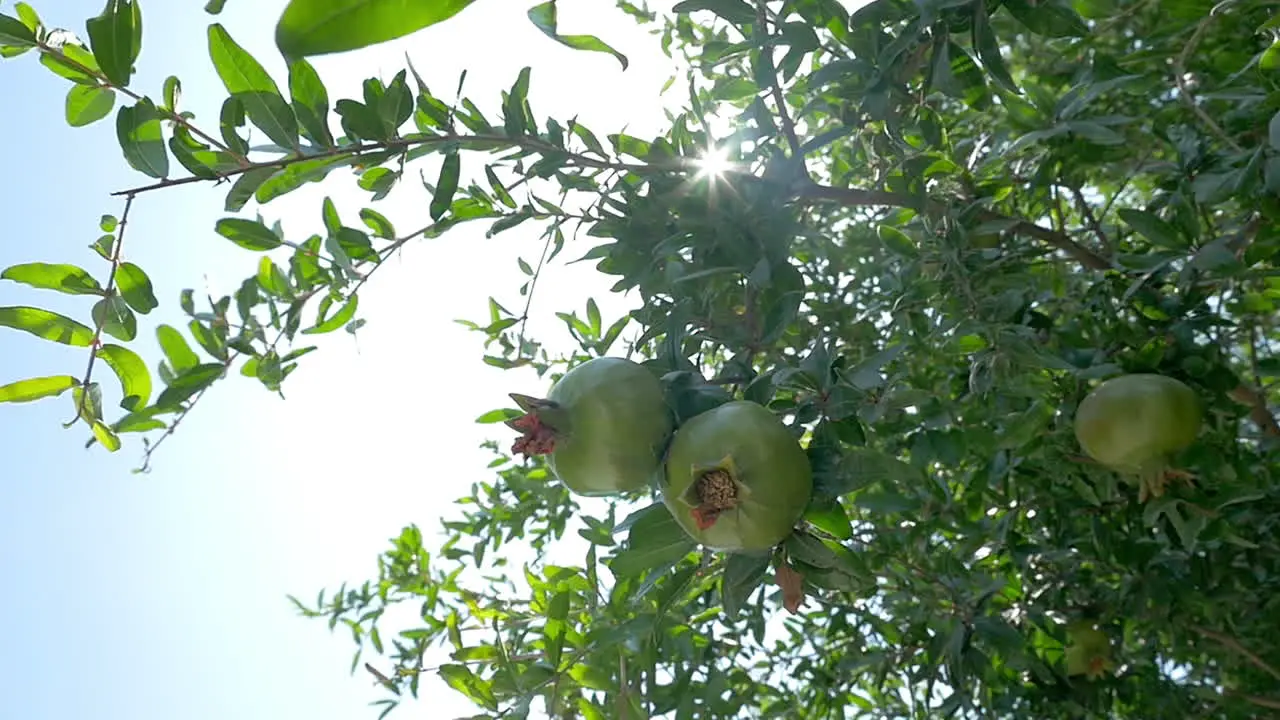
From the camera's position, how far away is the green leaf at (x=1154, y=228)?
174 centimetres

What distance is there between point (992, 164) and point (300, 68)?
1430 millimetres

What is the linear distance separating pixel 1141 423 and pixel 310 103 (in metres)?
1.48

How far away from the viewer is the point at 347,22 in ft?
1.13

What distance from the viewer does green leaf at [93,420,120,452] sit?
1311 mm

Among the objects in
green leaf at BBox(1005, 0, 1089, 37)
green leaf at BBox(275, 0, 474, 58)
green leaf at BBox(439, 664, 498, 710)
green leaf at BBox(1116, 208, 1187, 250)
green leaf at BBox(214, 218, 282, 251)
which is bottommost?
green leaf at BBox(275, 0, 474, 58)

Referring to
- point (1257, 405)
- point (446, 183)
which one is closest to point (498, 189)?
point (446, 183)

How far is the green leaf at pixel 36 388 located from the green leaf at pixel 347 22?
113 centimetres

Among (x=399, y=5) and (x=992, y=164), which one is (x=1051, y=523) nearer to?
(x=992, y=164)

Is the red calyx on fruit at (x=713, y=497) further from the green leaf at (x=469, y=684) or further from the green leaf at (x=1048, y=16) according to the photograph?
the green leaf at (x=1048, y=16)

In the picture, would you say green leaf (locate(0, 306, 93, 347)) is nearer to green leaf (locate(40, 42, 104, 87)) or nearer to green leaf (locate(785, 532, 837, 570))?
green leaf (locate(40, 42, 104, 87))

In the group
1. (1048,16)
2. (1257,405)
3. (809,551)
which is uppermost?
(1048,16)

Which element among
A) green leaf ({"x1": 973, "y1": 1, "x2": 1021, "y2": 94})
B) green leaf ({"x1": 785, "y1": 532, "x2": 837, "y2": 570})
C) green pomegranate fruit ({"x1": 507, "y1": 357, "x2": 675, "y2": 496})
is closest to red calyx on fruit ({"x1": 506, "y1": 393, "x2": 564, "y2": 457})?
green pomegranate fruit ({"x1": 507, "y1": 357, "x2": 675, "y2": 496})

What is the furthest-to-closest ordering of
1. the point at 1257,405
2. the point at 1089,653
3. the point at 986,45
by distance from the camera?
the point at 1089,653
the point at 1257,405
the point at 986,45

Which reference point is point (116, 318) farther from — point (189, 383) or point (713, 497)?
point (713, 497)
